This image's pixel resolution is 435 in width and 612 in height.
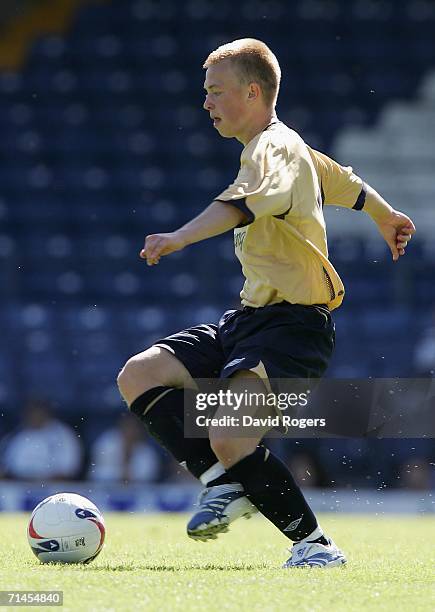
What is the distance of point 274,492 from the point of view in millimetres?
3844

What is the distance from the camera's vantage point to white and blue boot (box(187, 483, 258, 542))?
3.66m

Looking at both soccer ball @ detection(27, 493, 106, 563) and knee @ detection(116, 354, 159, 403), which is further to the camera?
knee @ detection(116, 354, 159, 403)

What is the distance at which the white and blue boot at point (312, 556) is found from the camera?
3870 millimetres

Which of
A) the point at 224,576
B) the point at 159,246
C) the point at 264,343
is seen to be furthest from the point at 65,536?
the point at 159,246

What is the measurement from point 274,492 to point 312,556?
0.82 feet

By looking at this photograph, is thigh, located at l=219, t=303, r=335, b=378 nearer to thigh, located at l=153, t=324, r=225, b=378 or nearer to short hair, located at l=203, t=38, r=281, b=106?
thigh, located at l=153, t=324, r=225, b=378

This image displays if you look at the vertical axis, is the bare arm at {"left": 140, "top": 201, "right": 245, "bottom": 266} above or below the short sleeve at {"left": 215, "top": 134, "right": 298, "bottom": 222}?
below

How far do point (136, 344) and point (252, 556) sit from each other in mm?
6225

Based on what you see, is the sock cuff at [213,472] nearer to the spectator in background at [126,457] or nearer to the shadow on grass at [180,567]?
the shadow on grass at [180,567]

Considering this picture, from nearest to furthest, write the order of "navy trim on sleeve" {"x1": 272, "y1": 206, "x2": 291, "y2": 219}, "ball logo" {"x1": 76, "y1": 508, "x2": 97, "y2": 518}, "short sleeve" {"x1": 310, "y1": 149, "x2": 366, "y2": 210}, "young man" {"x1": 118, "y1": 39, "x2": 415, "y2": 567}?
"young man" {"x1": 118, "y1": 39, "x2": 415, "y2": 567} < "navy trim on sleeve" {"x1": 272, "y1": 206, "x2": 291, "y2": 219} < "ball logo" {"x1": 76, "y1": 508, "x2": 97, "y2": 518} < "short sleeve" {"x1": 310, "y1": 149, "x2": 366, "y2": 210}

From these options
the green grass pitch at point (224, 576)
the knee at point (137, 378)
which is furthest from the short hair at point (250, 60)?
the green grass pitch at point (224, 576)

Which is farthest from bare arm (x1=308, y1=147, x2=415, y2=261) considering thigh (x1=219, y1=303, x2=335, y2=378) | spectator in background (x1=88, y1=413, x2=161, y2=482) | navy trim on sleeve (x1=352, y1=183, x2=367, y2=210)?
spectator in background (x1=88, y1=413, x2=161, y2=482)

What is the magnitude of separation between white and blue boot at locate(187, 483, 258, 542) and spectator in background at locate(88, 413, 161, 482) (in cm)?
552

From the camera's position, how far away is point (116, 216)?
41.2 feet
